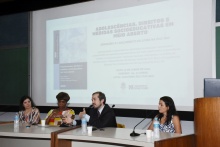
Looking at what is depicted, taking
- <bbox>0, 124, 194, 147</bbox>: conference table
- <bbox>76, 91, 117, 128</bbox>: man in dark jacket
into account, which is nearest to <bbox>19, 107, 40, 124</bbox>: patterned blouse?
<bbox>0, 124, 194, 147</bbox>: conference table

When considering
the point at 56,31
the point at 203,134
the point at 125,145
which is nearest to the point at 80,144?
the point at 125,145

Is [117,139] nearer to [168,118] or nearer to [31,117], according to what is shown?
[168,118]

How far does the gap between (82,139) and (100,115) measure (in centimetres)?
61

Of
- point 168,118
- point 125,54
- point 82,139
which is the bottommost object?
point 82,139

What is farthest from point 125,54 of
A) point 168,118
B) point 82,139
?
point 82,139

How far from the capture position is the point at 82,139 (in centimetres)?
249

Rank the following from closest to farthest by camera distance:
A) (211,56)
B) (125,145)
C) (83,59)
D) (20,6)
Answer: (125,145)
(211,56)
(83,59)
(20,6)

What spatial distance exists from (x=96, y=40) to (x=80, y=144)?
79.1 inches

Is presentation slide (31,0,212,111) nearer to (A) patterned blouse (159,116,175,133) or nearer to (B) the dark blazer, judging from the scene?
(A) patterned blouse (159,116,175,133)

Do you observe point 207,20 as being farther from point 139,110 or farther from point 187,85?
point 139,110

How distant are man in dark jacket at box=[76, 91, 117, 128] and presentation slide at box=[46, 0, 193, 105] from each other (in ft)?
3.19

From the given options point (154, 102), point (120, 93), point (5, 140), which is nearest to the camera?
point (5, 140)

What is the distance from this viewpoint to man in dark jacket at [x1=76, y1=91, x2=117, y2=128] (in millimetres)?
2992

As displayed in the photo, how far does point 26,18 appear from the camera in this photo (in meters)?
5.16
